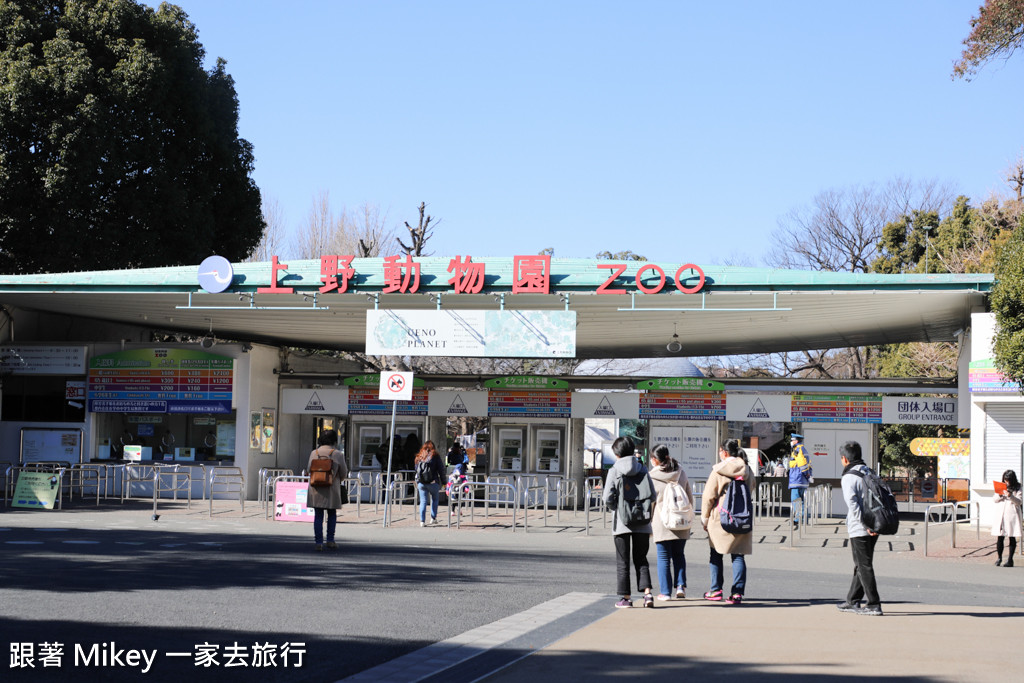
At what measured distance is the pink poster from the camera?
20062mm

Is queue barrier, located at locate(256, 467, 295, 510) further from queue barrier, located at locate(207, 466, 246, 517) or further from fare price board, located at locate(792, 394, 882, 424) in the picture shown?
fare price board, located at locate(792, 394, 882, 424)

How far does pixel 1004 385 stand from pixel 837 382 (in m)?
5.93

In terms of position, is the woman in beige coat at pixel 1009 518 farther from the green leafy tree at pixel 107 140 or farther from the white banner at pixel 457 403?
the green leafy tree at pixel 107 140

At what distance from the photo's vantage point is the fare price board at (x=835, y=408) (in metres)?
24.4

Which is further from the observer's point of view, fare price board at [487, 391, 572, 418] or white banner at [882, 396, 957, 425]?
fare price board at [487, 391, 572, 418]

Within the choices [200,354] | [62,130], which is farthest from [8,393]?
[62,130]

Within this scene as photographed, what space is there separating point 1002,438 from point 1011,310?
14.5 feet

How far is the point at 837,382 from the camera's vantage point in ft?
81.7

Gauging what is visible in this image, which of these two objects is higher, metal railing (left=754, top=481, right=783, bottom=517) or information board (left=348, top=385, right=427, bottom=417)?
information board (left=348, top=385, right=427, bottom=417)

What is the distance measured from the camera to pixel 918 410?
2392 centimetres

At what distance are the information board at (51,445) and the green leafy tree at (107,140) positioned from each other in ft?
18.9

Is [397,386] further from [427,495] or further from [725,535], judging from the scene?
[725,535]

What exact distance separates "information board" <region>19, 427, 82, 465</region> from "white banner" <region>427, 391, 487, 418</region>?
28.7 feet

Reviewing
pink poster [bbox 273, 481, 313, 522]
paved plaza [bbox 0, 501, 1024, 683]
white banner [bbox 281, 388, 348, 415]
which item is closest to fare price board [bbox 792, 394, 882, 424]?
paved plaza [bbox 0, 501, 1024, 683]
